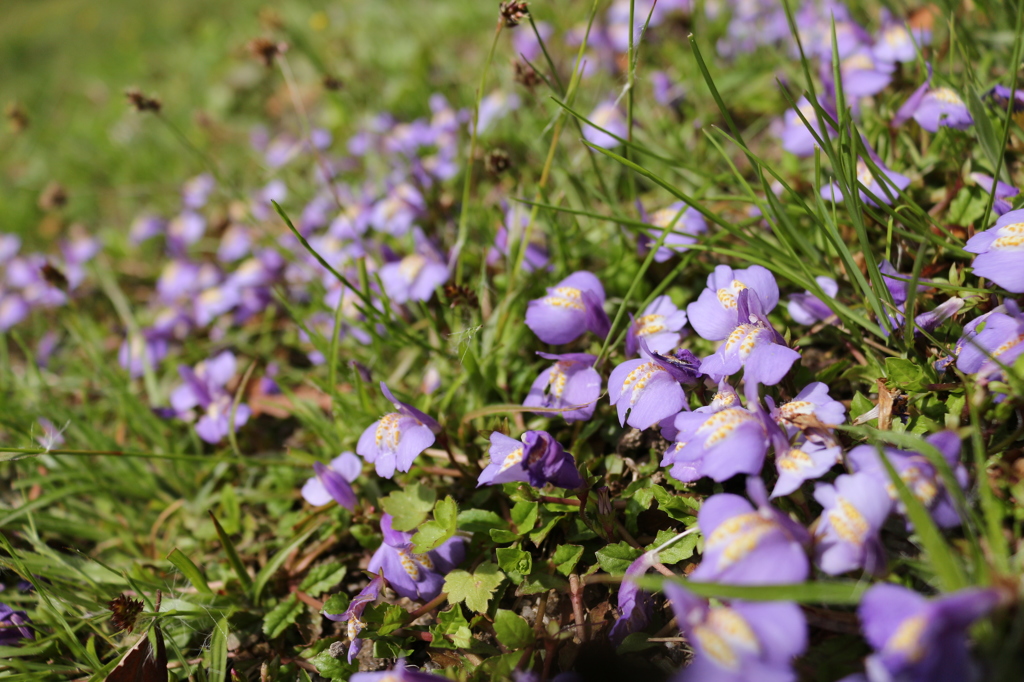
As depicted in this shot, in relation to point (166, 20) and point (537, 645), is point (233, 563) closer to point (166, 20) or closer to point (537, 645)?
point (537, 645)

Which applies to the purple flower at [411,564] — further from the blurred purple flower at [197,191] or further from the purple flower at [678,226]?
the blurred purple flower at [197,191]

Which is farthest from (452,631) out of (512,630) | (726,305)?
(726,305)

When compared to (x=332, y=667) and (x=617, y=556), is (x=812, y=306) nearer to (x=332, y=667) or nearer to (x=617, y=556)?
(x=617, y=556)

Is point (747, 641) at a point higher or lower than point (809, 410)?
lower

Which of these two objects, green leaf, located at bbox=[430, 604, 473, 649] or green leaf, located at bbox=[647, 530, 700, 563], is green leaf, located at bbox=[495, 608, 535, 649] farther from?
green leaf, located at bbox=[647, 530, 700, 563]

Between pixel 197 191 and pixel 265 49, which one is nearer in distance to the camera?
pixel 265 49

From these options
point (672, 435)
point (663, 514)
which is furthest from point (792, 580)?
point (663, 514)
